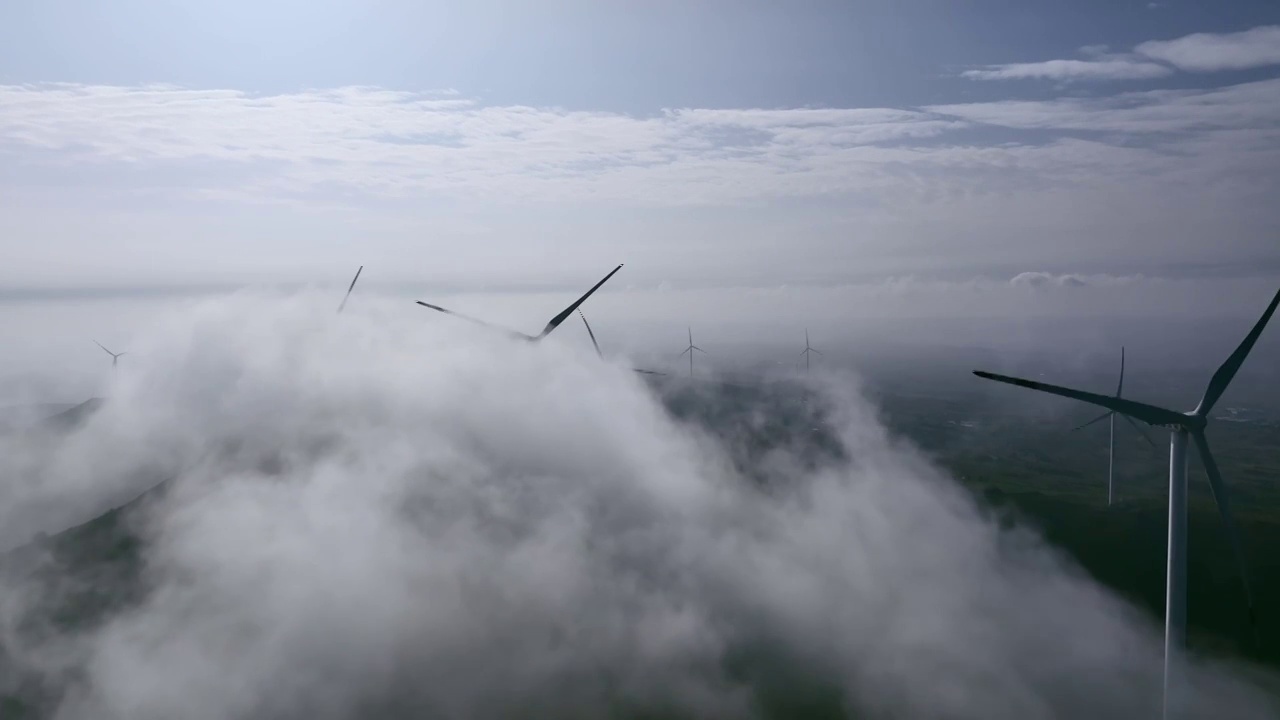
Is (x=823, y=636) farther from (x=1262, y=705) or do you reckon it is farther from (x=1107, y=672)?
(x=1262, y=705)

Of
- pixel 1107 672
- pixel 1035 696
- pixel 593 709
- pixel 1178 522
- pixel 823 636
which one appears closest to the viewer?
pixel 1178 522

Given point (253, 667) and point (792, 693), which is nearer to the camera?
point (792, 693)

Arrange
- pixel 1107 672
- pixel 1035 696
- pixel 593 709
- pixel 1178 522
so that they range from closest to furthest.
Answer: pixel 1178 522
pixel 593 709
pixel 1035 696
pixel 1107 672

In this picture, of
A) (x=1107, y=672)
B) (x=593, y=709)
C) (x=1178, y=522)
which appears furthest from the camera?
(x=1107, y=672)

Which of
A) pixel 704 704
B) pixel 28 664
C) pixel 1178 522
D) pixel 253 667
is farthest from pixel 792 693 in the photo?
pixel 28 664

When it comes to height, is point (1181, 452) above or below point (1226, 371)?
below

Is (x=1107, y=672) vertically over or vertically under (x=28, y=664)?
under

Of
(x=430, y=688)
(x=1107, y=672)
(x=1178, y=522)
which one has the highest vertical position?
(x=1178, y=522)

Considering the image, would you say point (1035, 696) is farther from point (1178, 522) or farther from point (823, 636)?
point (1178, 522)

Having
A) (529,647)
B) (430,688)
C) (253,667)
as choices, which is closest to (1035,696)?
(529,647)
